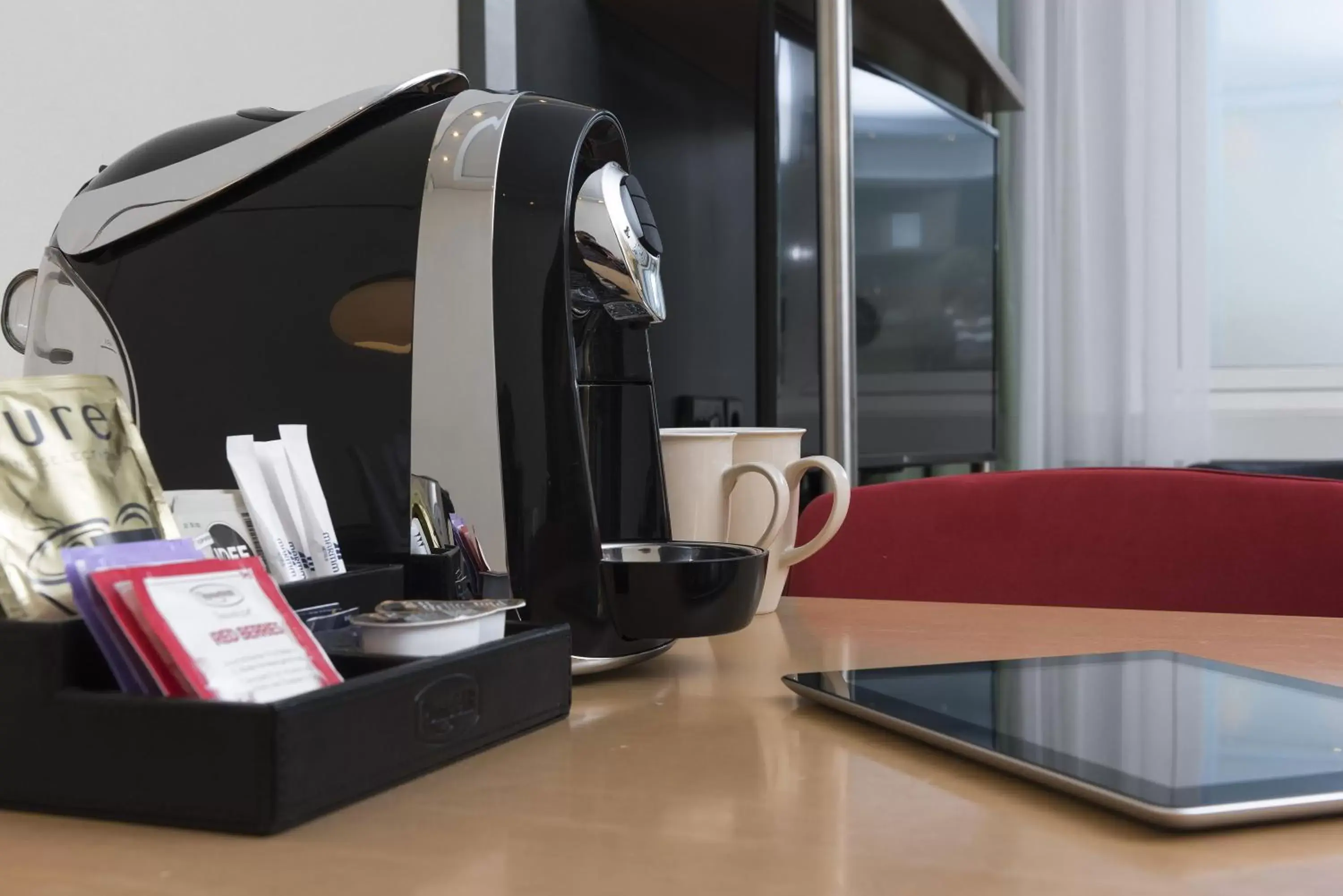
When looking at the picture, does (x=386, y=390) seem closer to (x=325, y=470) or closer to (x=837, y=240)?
(x=325, y=470)

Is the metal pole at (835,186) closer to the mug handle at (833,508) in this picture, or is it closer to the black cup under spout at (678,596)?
the mug handle at (833,508)

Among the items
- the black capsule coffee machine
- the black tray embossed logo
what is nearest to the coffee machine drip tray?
the black capsule coffee machine

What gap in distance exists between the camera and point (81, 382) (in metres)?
0.37

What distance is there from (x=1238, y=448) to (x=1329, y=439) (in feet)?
0.66

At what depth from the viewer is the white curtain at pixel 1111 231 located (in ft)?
8.81

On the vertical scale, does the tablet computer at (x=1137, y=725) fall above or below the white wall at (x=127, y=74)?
below

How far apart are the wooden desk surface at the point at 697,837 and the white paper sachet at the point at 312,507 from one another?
0.10m

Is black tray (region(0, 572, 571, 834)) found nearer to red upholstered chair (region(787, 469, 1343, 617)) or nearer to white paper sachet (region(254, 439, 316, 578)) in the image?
white paper sachet (region(254, 439, 316, 578))

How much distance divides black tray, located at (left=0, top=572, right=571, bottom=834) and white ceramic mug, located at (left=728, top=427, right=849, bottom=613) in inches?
13.9

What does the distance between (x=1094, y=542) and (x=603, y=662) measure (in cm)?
65

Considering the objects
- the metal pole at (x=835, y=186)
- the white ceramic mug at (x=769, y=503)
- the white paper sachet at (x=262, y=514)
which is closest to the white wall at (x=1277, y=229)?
the metal pole at (x=835, y=186)

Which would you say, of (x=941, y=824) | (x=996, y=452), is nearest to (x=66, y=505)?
(x=941, y=824)

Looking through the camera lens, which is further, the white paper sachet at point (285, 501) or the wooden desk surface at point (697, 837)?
the white paper sachet at point (285, 501)

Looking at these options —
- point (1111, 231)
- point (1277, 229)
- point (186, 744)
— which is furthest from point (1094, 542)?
point (1277, 229)
